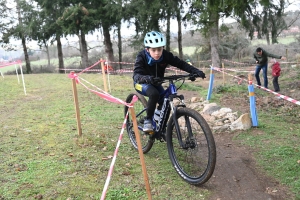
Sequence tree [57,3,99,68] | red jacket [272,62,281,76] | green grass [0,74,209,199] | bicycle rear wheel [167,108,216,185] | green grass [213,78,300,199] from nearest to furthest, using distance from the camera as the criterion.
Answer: bicycle rear wheel [167,108,216,185]
green grass [0,74,209,199]
green grass [213,78,300,199]
red jacket [272,62,281,76]
tree [57,3,99,68]

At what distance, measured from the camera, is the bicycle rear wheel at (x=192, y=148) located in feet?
11.4

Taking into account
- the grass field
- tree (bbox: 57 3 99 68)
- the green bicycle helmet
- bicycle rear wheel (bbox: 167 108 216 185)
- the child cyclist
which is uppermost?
tree (bbox: 57 3 99 68)

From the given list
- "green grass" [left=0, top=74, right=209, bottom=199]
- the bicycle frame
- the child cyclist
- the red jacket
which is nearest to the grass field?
"green grass" [left=0, top=74, right=209, bottom=199]

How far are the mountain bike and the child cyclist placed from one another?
15 cm

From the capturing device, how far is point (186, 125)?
12.5 ft

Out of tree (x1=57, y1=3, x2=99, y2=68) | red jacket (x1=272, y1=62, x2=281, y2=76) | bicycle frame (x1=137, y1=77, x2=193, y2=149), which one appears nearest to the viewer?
bicycle frame (x1=137, y1=77, x2=193, y2=149)

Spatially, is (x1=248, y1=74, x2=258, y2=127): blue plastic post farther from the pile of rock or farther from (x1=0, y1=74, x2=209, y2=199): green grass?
(x1=0, y1=74, x2=209, y2=199): green grass

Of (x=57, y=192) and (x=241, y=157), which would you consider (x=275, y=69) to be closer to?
(x=241, y=157)

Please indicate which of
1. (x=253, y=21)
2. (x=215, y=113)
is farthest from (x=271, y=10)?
(x=215, y=113)

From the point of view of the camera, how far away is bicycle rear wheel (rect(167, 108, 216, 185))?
11.4 ft

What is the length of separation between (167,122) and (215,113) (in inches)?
115

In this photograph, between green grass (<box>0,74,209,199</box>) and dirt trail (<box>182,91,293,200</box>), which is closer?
dirt trail (<box>182,91,293,200</box>)

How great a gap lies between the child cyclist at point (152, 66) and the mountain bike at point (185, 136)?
0.48 ft

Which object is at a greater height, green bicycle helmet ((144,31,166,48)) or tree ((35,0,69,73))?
tree ((35,0,69,73))
